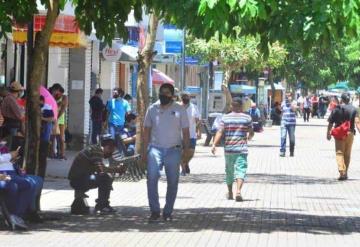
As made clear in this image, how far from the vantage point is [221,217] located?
13.0 meters

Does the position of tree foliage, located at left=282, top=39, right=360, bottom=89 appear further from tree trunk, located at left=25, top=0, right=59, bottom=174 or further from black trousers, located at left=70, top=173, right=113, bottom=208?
tree trunk, located at left=25, top=0, right=59, bottom=174

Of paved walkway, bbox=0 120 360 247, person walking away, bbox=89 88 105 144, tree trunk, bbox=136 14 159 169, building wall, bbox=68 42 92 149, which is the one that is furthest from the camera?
building wall, bbox=68 42 92 149

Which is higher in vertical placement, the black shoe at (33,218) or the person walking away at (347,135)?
the person walking away at (347,135)

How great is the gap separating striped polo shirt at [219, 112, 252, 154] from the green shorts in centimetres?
11

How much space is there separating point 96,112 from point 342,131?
27.5 ft

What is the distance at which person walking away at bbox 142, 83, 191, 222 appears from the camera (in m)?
12.3

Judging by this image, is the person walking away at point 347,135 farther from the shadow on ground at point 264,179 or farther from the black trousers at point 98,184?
the black trousers at point 98,184

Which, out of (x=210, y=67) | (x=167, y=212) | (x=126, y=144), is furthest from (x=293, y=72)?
(x=167, y=212)

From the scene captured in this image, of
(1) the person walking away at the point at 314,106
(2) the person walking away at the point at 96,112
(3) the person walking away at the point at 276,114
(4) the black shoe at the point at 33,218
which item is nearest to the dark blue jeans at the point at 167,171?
(4) the black shoe at the point at 33,218

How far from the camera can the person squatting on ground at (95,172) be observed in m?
13.0

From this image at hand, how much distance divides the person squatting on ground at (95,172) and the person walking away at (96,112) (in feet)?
42.3

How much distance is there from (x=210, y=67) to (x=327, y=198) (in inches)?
Answer: 1002

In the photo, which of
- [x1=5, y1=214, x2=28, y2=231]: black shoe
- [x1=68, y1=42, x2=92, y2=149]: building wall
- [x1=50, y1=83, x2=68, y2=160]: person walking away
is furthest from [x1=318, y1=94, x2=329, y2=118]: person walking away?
[x1=5, y1=214, x2=28, y2=231]: black shoe

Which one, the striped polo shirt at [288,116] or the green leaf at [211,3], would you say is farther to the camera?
the striped polo shirt at [288,116]
